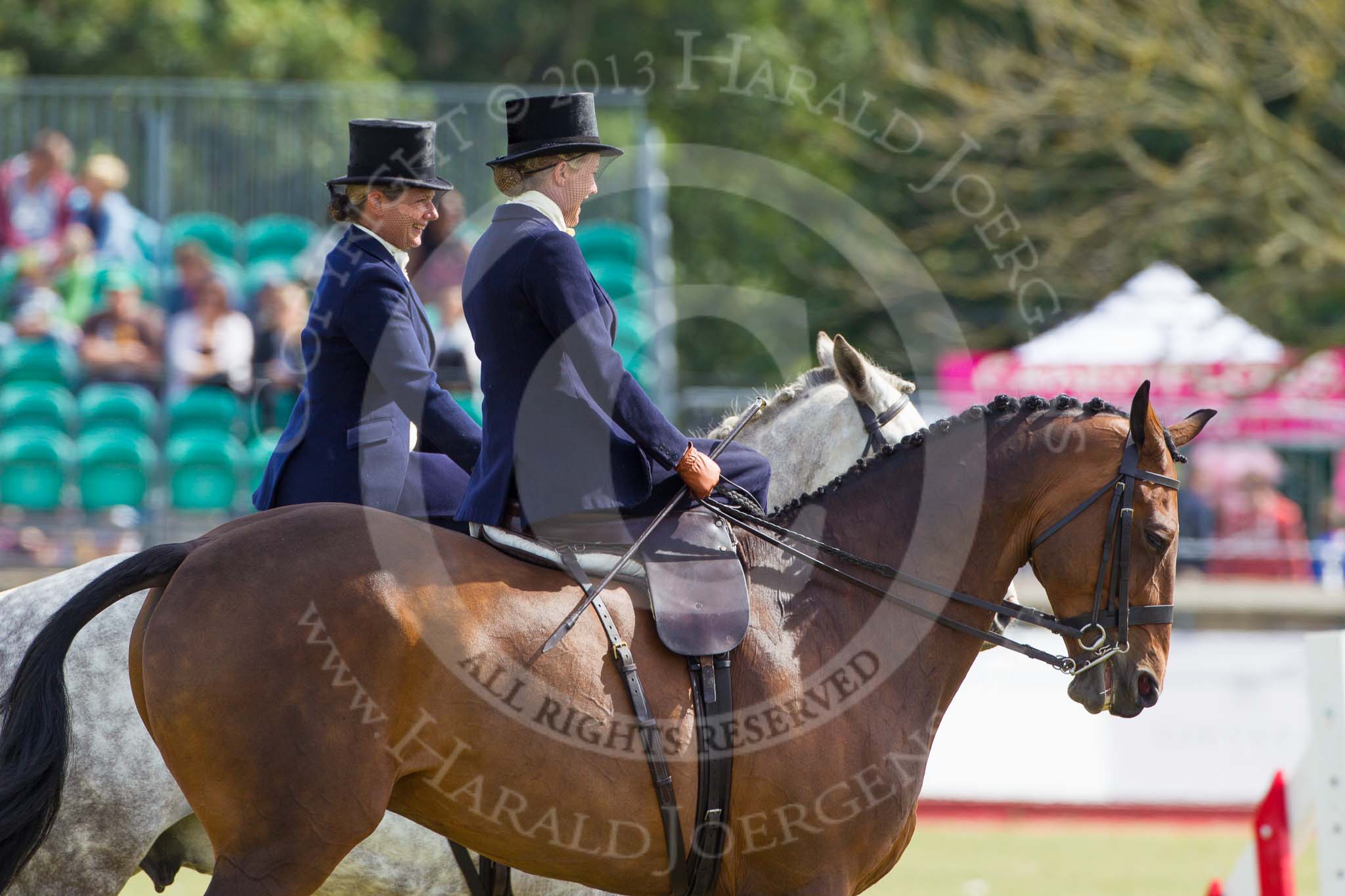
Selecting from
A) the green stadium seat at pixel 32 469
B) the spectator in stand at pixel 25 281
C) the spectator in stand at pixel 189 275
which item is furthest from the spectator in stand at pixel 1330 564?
the spectator in stand at pixel 25 281

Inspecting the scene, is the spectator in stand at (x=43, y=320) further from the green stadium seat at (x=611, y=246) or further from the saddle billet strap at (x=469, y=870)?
the saddle billet strap at (x=469, y=870)

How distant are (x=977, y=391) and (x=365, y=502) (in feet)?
33.5

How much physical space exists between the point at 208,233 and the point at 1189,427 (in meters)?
9.08

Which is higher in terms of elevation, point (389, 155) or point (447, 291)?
point (447, 291)

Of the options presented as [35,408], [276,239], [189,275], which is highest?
[276,239]

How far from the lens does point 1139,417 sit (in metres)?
3.66

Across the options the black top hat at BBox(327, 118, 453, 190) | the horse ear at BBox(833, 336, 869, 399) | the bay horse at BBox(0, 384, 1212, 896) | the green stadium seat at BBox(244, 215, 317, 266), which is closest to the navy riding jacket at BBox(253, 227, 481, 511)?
the black top hat at BBox(327, 118, 453, 190)

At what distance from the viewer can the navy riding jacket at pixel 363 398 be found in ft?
13.5

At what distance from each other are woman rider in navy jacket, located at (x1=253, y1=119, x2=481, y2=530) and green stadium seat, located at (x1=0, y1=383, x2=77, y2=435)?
698 cm

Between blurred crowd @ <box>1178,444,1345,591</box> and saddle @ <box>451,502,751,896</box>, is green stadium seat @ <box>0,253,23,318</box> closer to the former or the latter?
saddle @ <box>451,502,751,896</box>

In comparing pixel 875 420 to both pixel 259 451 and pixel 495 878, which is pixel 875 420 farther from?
pixel 259 451

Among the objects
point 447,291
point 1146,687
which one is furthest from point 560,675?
point 447,291

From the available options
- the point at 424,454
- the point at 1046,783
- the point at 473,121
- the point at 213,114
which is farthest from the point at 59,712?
the point at 213,114

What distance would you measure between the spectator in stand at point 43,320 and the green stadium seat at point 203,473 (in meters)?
1.33
